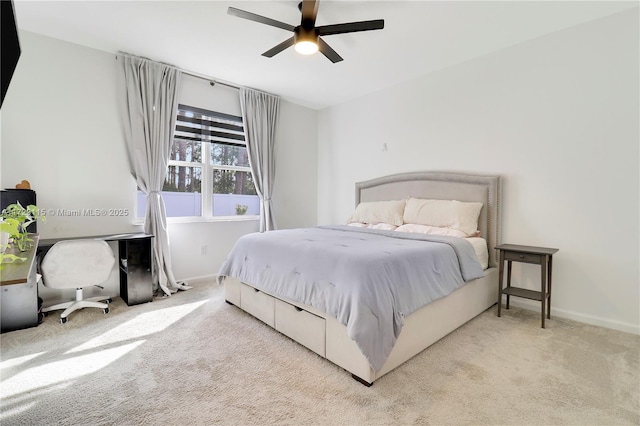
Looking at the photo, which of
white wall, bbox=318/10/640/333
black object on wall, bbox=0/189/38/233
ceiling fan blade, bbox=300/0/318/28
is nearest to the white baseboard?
white wall, bbox=318/10/640/333

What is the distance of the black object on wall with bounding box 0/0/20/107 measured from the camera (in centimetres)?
95

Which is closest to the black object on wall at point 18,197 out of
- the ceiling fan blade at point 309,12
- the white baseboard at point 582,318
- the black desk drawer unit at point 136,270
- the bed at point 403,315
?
the black desk drawer unit at point 136,270

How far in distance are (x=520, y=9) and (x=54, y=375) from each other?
432 cm

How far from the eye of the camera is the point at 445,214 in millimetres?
3271

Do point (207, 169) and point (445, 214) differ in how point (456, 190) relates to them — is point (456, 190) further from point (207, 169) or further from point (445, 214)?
point (207, 169)

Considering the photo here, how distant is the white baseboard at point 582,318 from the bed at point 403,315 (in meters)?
0.28

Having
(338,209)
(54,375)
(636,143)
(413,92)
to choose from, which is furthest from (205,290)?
(636,143)

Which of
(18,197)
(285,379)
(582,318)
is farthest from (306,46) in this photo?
(582,318)

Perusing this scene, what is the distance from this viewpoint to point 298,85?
4.15m

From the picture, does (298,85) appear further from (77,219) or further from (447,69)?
(77,219)

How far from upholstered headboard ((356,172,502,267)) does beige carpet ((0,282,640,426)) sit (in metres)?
1.03

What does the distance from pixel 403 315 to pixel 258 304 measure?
131cm

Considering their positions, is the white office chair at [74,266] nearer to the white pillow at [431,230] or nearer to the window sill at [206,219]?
the window sill at [206,219]

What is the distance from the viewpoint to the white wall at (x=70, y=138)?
110 inches
